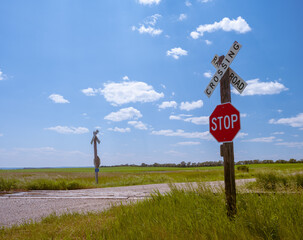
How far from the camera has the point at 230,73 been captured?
6.25 m

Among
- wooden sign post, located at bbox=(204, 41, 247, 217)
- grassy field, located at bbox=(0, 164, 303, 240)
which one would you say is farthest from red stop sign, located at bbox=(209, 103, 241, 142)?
grassy field, located at bbox=(0, 164, 303, 240)

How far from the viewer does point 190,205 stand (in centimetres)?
629

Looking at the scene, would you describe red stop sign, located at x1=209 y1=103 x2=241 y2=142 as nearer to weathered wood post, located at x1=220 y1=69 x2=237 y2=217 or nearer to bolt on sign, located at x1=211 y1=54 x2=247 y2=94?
weathered wood post, located at x1=220 y1=69 x2=237 y2=217

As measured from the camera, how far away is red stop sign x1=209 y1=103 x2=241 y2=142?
5671mm

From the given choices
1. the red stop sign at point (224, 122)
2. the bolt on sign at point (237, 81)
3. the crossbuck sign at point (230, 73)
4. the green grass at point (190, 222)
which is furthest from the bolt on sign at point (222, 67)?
the green grass at point (190, 222)

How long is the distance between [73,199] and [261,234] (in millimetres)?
9365

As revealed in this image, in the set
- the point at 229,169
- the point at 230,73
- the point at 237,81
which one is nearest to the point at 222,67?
the point at 230,73

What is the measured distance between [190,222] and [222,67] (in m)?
3.60

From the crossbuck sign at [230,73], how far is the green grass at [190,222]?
2642mm

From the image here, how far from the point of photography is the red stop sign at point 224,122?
18.6ft

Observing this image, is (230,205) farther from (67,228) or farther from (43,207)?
(43,207)

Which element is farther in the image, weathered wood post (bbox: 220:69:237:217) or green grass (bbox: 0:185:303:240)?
weathered wood post (bbox: 220:69:237:217)

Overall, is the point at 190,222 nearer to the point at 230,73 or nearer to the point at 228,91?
the point at 228,91

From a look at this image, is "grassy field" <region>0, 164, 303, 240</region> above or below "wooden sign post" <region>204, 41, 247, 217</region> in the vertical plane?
below
